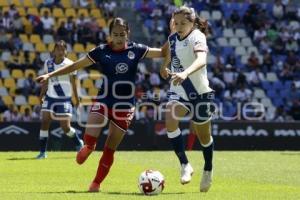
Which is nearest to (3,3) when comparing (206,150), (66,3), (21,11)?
(21,11)

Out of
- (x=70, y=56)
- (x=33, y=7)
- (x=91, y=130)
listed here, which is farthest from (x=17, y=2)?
(x=91, y=130)

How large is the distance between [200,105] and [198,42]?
0.86 metres

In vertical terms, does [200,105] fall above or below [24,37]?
above

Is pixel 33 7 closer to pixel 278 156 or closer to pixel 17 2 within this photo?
pixel 17 2

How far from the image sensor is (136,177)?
45.7 ft

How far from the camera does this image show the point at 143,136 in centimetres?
2483

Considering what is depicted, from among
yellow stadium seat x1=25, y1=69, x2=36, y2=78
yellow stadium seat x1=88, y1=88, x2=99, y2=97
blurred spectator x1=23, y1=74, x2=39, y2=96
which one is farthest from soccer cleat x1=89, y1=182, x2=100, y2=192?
yellow stadium seat x1=88, y1=88, x2=99, y2=97

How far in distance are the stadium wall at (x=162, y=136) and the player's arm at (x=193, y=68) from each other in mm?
13609

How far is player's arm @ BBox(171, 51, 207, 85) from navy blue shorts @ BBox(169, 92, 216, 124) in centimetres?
69

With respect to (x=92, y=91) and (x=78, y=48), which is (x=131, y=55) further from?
(x=78, y=48)

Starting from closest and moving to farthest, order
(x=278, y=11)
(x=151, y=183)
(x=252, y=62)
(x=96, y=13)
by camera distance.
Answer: (x=151, y=183) → (x=252, y=62) → (x=96, y=13) → (x=278, y=11)

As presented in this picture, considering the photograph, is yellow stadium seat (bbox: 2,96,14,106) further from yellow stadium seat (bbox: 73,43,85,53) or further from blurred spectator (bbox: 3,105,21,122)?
yellow stadium seat (bbox: 73,43,85,53)

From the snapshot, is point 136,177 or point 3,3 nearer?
point 136,177

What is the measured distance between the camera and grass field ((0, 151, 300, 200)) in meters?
10.7
